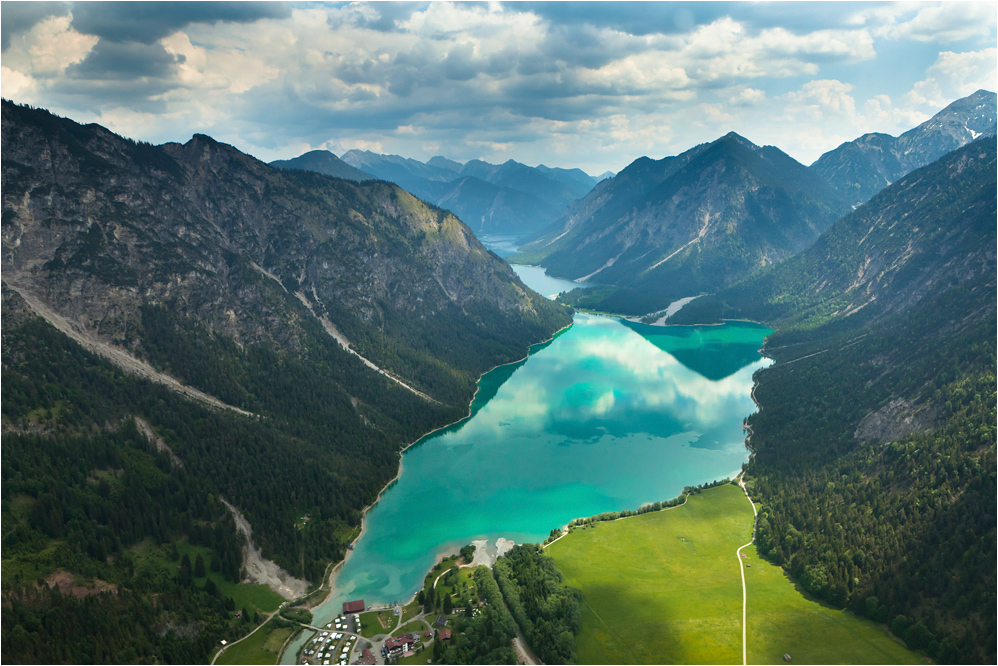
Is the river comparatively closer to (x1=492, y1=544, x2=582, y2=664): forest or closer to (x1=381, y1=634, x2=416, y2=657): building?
(x1=381, y1=634, x2=416, y2=657): building

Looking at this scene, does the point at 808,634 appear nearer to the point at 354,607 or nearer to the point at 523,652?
the point at 523,652

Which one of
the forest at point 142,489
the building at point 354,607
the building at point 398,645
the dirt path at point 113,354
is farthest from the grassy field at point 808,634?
the dirt path at point 113,354

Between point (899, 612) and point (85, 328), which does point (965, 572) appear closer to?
point (899, 612)

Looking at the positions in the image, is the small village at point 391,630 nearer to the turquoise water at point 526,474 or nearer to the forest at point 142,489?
the turquoise water at point 526,474

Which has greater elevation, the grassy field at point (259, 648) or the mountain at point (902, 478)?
the mountain at point (902, 478)

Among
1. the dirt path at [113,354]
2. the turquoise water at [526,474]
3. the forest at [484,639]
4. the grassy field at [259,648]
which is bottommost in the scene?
the grassy field at [259,648]

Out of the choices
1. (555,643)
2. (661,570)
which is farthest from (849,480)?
(555,643)
